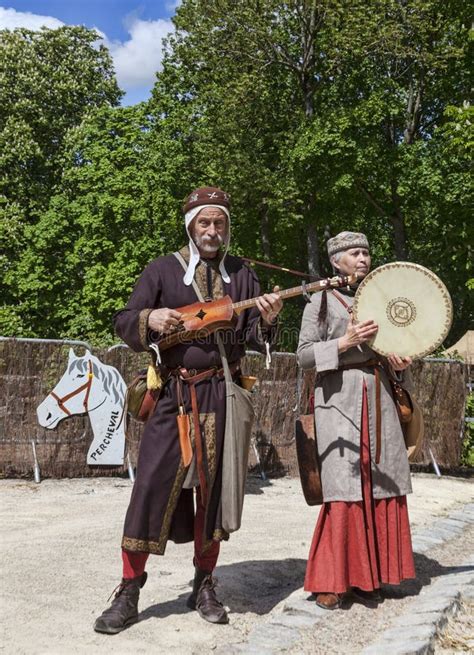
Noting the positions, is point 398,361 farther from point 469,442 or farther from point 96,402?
point 469,442

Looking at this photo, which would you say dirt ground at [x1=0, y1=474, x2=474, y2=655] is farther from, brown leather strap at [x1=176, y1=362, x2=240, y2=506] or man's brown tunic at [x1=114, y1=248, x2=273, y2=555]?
brown leather strap at [x1=176, y1=362, x2=240, y2=506]

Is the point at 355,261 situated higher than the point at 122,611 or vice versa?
the point at 355,261

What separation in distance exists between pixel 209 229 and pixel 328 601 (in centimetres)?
192

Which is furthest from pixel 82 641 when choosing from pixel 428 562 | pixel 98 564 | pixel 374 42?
pixel 374 42

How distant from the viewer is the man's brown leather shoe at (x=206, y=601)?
4004mm

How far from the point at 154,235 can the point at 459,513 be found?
69.1 ft

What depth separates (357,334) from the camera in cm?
420

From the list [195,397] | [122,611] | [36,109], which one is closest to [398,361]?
[195,397]

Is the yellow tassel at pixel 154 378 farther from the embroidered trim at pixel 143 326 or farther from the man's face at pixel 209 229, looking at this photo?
the man's face at pixel 209 229

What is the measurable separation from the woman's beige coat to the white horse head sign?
5.03 meters

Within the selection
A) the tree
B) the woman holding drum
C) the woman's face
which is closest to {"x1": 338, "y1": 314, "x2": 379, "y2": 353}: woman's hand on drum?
the woman holding drum

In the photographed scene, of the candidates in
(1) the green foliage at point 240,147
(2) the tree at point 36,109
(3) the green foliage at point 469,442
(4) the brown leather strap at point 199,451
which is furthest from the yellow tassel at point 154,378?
(2) the tree at point 36,109

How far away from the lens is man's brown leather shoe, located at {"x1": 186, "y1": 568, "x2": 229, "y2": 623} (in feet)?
13.1

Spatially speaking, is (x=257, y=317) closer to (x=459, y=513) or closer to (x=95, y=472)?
(x=459, y=513)
